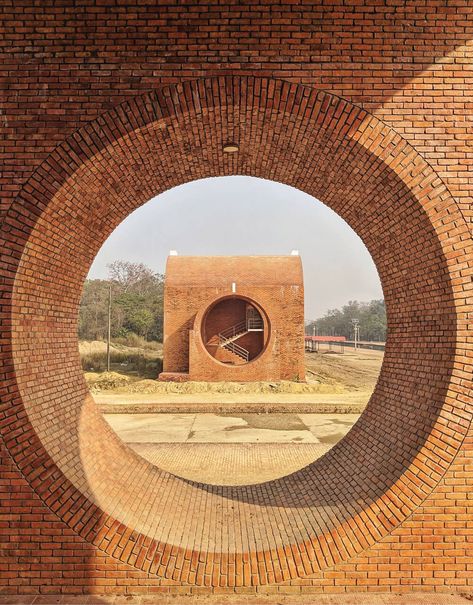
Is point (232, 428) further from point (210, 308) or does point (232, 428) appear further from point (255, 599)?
point (210, 308)

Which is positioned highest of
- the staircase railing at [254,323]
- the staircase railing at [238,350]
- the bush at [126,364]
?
the staircase railing at [254,323]

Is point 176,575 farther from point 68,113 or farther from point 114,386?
point 114,386

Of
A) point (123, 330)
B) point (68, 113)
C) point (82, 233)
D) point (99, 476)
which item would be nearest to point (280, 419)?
point (99, 476)

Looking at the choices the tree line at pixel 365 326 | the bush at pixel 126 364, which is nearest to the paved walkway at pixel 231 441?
the bush at pixel 126 364

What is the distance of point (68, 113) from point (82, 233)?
1255 mm

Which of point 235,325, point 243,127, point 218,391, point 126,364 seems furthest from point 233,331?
point 243,127

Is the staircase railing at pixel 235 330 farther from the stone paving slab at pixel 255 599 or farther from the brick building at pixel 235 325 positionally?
the stone paving slab at pixel 255 599

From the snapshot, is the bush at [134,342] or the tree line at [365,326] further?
the tree line at [365,326]

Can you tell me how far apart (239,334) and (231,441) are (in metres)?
→ 12.3

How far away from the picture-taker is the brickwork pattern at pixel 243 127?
11.3 ft

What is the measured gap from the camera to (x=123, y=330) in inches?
1634

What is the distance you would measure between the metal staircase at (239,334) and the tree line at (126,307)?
14.2 m

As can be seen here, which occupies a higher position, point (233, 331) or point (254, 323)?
point (254, 323)

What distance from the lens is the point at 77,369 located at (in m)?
4.74
